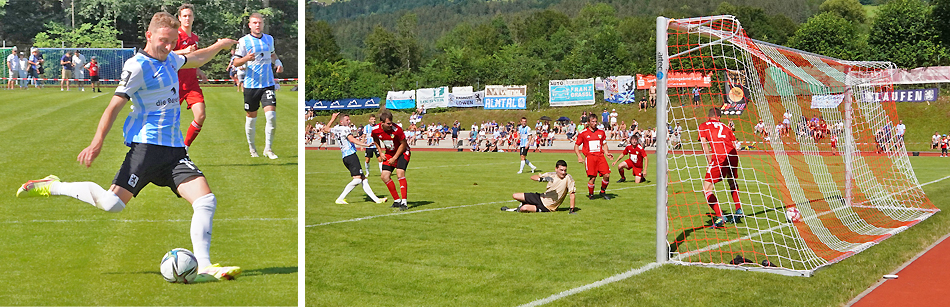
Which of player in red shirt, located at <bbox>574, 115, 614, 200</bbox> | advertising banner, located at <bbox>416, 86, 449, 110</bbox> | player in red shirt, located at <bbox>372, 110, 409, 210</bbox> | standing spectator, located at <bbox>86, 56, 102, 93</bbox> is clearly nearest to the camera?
standing spectator, located at <bbox>86, 56, 102, 93</bbox>

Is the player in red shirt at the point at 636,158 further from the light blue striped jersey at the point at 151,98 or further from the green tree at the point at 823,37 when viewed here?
the green tree at the point at 823,37

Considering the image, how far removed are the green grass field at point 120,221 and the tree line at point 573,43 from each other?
158 feet

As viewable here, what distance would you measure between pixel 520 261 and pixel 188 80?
4.05 metres

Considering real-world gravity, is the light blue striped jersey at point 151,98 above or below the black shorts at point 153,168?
above

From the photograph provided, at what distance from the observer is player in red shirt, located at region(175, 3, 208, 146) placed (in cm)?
585

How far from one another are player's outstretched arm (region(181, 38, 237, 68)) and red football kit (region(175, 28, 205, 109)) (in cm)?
6

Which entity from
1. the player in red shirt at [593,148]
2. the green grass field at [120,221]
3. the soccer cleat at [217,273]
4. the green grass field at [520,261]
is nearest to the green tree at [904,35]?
the green grass field at [520,261]

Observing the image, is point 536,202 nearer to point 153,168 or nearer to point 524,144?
point 153,168

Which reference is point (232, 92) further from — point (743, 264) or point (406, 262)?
point (743, 264)

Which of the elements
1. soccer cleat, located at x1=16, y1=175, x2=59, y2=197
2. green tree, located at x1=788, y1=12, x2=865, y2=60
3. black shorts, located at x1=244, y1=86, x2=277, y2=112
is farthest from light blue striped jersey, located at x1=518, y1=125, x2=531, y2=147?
green tree, located at x1=788, y1=12, x2=865, y2=60

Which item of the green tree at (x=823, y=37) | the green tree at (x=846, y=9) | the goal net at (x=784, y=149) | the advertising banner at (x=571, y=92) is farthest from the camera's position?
the green tree at (x=846, y=9)

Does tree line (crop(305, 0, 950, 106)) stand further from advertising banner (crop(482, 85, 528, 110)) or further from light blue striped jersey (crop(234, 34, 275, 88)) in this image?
light blue striped jersey (crop(234, 34, 275, 88))

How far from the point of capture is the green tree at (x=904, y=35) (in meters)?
57.0

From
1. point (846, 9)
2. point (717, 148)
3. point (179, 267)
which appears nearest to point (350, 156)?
point (717, 148)
